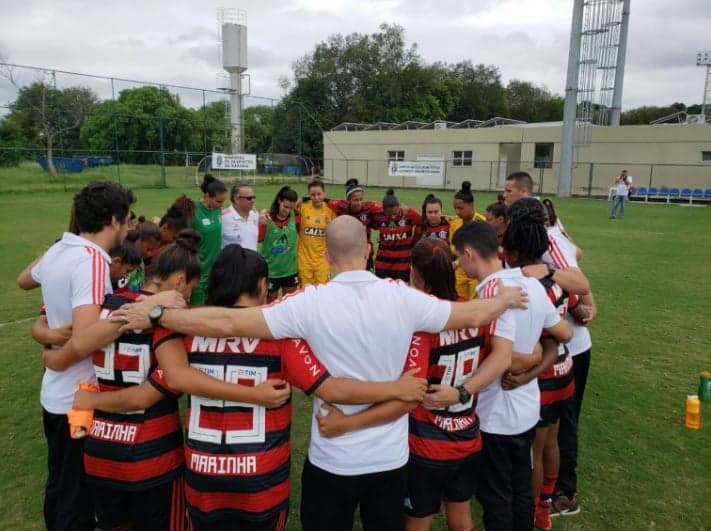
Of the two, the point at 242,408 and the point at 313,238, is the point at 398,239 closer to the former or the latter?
the point at 313,238

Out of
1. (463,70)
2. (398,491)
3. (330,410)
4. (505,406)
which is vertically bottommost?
(398,491)

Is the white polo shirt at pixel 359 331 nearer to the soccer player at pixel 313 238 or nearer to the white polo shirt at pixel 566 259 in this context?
the white polo shirt at pixel 566 259

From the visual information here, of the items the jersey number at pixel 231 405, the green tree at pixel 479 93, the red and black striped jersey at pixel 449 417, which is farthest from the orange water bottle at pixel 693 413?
the green tree at pixel 479 93

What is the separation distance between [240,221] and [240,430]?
482cm

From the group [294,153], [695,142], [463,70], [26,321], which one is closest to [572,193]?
[695,142]

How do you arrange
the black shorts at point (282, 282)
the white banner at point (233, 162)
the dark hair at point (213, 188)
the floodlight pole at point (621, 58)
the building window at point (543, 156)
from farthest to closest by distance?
1. the white banner at point (233, 162)
2. the building window at point (543, 156)
3. the floodlight pole at point (621, 58)
4. the black shorts at point (282, 282)
5. the dark hair at point (213, 188)

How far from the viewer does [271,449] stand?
7.51 feet

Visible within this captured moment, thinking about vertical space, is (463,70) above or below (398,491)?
above

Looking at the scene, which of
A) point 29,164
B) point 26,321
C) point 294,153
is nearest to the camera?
point 26,321

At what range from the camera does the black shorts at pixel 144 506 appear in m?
2.52

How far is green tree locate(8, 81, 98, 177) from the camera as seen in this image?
96.5 ft

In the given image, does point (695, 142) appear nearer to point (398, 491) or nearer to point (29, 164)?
point (398, 491)

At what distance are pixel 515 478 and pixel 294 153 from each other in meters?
49.3

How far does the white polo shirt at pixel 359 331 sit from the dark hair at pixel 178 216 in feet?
12.5
